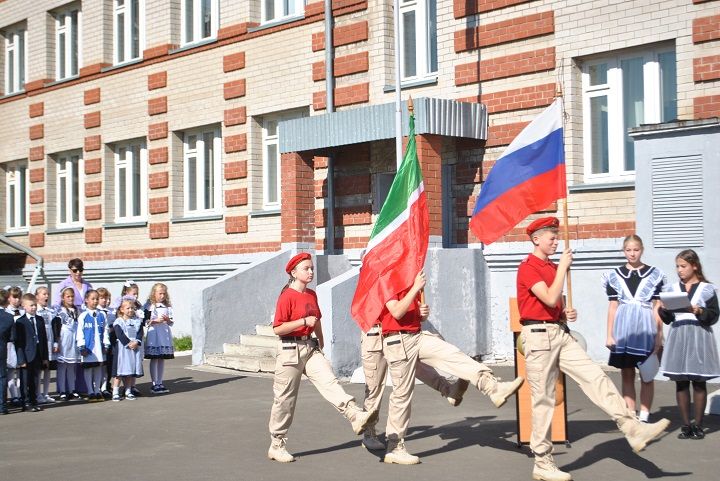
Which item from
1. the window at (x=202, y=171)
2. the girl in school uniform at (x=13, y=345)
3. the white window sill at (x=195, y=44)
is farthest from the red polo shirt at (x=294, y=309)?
the white window sill at (x=195, y=44)

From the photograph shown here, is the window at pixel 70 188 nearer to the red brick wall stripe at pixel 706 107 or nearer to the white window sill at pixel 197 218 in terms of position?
the white window sill at pixel 197 218

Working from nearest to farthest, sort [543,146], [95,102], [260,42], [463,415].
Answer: [543,146], [463,415], [260,42], [95,102]

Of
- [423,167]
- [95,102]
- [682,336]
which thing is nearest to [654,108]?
[423,167]

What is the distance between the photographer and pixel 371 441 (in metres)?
9.67

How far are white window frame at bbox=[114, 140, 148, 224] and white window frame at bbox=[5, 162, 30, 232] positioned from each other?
13.9ft

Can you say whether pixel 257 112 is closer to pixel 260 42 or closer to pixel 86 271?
Answer: pixel 260 42

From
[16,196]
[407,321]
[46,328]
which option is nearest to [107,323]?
[46,328]

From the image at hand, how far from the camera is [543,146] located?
978cm

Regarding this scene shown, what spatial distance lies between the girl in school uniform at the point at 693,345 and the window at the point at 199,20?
1414 centimetres

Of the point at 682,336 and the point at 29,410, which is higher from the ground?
the point at 682,336

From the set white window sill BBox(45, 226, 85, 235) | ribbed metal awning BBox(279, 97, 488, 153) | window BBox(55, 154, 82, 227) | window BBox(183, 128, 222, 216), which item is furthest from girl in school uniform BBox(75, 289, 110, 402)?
window BBox(55, 154, 82, 227)

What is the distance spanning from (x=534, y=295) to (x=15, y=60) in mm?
22693

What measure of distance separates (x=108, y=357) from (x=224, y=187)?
7.76 meters

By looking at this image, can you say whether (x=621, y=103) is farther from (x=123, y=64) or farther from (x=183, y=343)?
(x=123, y=64)
